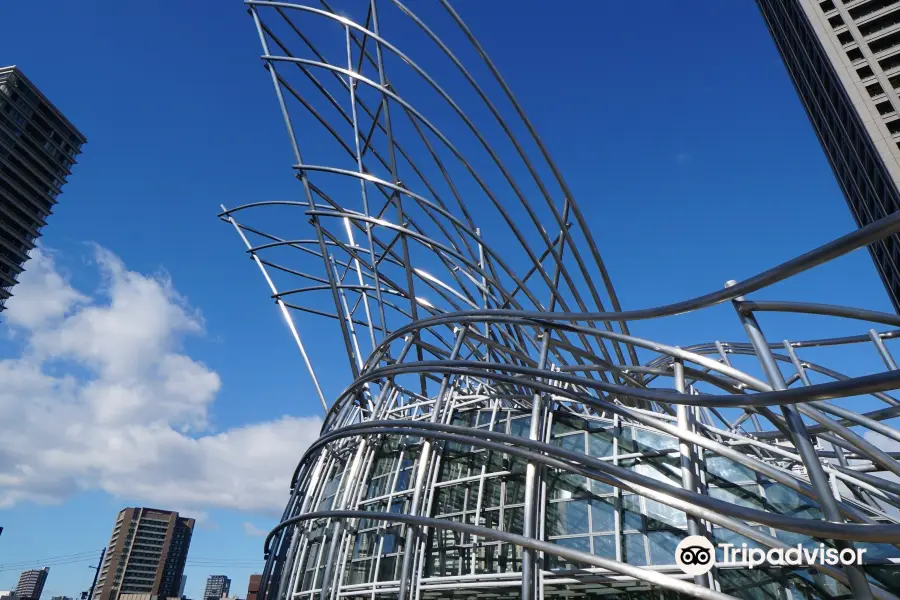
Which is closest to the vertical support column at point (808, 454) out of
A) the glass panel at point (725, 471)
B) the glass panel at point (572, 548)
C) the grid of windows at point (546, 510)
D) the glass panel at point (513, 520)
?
the grid of windows at point (546, 510)

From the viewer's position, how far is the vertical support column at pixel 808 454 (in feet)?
32.3

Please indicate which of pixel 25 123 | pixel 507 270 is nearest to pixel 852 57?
pixel 507 270

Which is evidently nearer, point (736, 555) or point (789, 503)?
point (736, 555)

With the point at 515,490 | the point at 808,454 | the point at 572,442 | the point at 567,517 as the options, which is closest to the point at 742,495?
the point at 567,517

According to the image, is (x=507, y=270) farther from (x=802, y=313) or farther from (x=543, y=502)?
(x=802, y=313)

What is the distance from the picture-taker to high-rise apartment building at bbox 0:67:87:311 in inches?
4237

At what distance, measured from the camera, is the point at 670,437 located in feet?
56.0

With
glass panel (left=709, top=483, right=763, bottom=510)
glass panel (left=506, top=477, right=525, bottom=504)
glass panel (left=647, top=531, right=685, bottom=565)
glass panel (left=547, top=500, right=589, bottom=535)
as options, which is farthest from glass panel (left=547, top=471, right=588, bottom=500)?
glass panel (left=709, top=483, right=763, bottom=510)

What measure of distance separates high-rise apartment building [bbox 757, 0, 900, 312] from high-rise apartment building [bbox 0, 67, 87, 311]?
130m

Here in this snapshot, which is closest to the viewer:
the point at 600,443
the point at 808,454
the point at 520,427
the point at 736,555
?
the point at 808,454

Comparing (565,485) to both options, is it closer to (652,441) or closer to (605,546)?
(605,546)

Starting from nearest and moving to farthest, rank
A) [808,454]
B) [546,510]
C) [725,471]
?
[808,454], [725,471], [546,510]

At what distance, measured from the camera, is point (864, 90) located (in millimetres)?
62469

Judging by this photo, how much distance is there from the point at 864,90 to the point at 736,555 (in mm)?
67969
